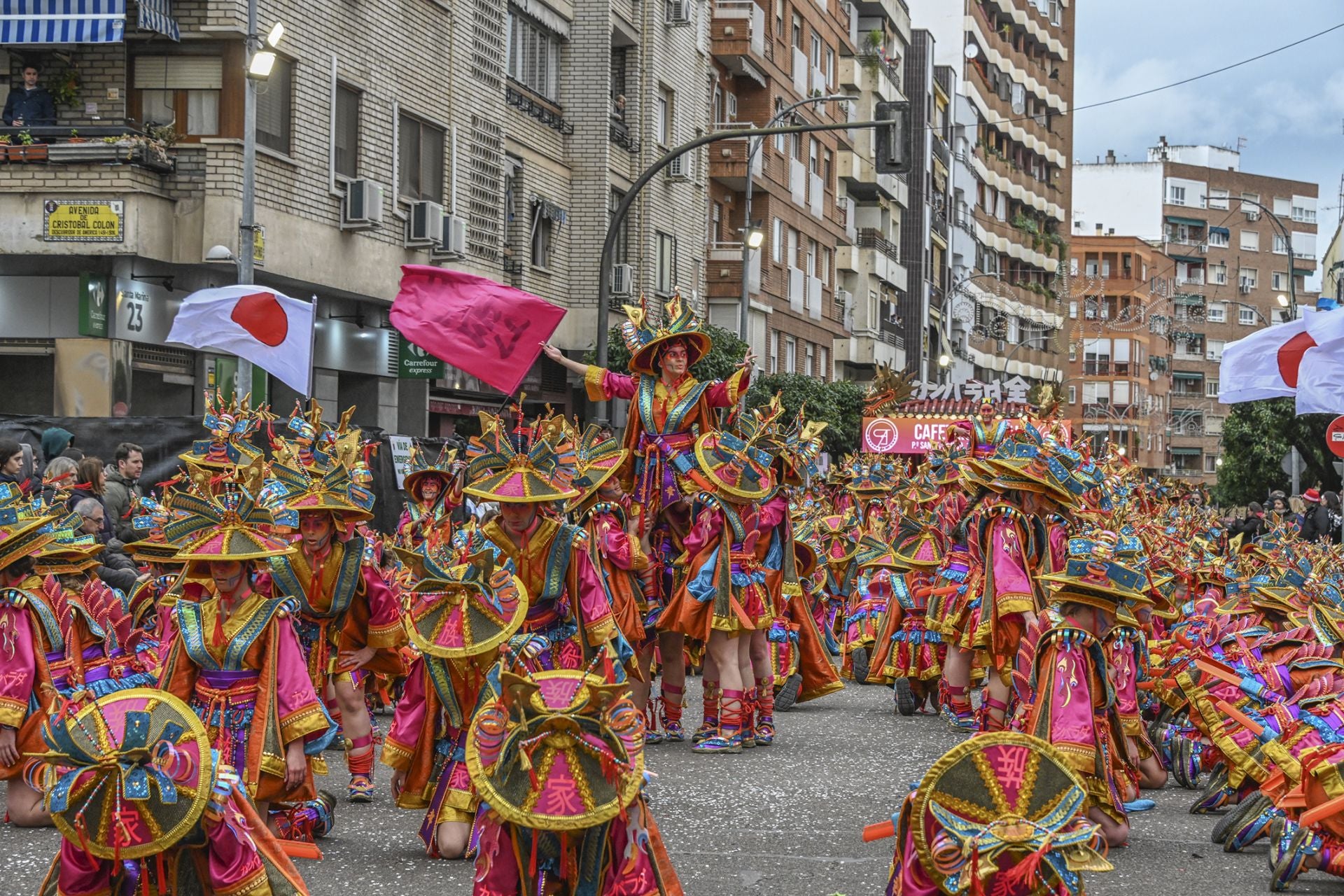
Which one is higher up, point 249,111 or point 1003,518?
point 249,111

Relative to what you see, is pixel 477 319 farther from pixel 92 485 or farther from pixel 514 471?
pixel 514 471

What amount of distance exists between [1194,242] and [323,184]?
344 ft

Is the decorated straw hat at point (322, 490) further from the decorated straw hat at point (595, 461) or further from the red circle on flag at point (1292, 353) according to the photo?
the red circle on flag at point (1292, 353)

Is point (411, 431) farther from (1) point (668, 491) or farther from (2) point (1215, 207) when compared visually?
(2) point (1215, 207)

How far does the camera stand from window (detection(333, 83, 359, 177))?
2417cm

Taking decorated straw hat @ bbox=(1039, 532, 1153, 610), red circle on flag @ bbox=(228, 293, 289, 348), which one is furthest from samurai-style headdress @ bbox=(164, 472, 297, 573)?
red circle on flag @ bbox=(228, 293, 289, 348)

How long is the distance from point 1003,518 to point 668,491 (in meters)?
2.26

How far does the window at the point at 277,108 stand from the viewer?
2209cm

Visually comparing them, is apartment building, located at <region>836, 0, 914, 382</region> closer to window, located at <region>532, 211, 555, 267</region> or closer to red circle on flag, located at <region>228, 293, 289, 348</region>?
window, located at <region>532, 211, 555, 267</region>

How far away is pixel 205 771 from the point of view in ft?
16.6

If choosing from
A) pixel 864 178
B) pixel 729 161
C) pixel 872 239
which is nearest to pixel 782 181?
pixel 729 161

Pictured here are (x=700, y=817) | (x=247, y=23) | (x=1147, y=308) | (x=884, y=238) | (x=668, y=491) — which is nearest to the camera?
(x=700, y=817)

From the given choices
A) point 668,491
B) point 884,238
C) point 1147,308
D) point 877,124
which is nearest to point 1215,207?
point 1147,308

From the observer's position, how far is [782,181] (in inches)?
1828
